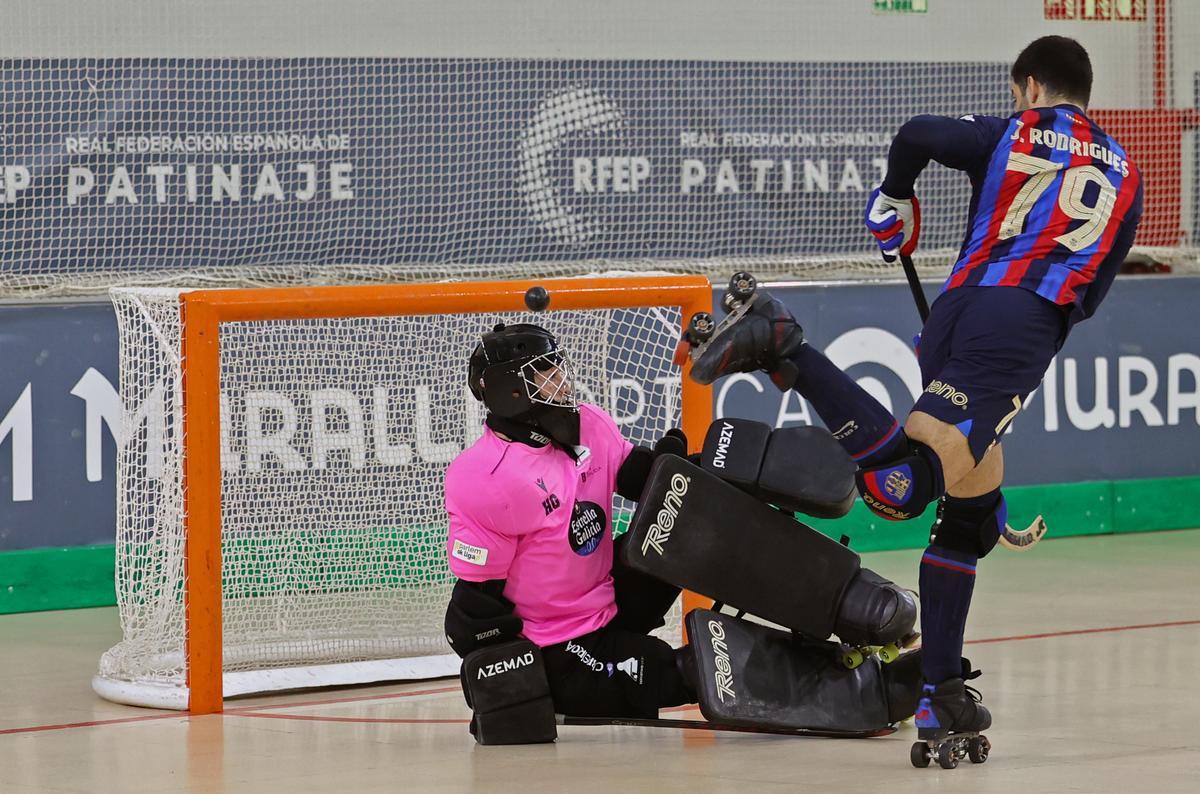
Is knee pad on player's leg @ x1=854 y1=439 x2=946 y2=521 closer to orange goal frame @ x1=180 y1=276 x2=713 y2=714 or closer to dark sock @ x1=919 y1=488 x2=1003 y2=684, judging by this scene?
dark sock @ x1=919 y1=488 x2=1003 y2=684

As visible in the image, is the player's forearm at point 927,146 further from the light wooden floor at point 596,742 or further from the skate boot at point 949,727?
the light wooden floor at point 596,742

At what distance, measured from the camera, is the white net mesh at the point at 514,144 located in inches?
303

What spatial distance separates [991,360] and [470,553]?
1.23 m

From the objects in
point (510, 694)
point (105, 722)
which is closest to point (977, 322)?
point (510, 694)

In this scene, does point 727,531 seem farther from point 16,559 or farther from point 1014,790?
point 16,559

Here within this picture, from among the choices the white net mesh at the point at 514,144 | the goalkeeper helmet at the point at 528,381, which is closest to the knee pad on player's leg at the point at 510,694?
the goalkeeper helmet at the point at 528,381

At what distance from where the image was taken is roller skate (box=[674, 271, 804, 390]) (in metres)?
4.26

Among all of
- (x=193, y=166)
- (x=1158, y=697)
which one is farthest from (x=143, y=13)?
(x=1158, y=697)

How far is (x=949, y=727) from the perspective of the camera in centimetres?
438

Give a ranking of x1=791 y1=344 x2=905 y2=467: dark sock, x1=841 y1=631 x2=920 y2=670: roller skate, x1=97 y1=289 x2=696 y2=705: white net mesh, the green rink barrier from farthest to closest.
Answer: the green rink barrier, x1=97 y1=289 x2=696 y2=705: white net mesh, x1=841 y1=631 x2=920 y2=670: roller skate, x1=791 y1=344 x2=905 y2=467: dark sock

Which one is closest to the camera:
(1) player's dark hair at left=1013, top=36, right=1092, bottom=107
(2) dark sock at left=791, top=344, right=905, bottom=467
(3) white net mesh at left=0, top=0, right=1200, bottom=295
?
(2) dark sock at left=791, top=344, right=905, bottom=467

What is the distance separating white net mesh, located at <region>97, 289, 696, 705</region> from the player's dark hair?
76.0 inches

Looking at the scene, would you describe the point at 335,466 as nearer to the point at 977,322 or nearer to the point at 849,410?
the point at 849,410

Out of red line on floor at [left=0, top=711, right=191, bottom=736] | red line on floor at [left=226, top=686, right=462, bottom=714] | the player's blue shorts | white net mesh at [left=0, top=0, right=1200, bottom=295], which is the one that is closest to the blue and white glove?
the player's blue shorts
